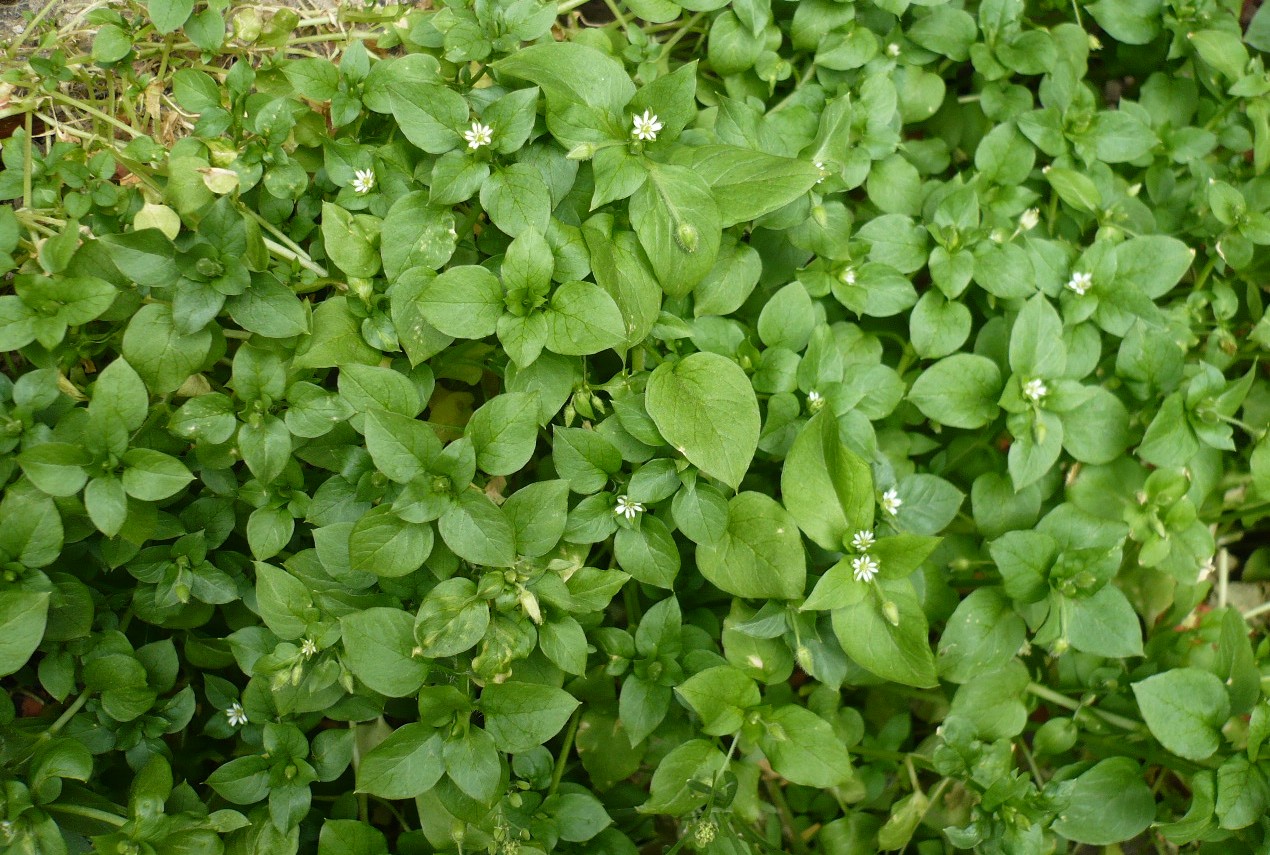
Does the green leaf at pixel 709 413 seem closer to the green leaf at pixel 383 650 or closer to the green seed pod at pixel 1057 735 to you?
the green leaf at pixel 383 650

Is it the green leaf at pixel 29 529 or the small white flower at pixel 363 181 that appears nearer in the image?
the green leaf at pixel 29 529

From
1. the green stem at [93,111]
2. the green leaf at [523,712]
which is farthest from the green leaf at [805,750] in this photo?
the green stem at [93,111]

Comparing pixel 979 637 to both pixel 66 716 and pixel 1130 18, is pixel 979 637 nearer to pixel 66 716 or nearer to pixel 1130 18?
pixel 1130 18

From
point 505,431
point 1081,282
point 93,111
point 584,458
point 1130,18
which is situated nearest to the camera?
point 505,431

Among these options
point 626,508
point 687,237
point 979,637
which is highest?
point 687,237

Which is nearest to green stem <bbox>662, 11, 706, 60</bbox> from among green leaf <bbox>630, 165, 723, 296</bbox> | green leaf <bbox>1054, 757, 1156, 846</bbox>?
green leaf <bbox>630, 165, 723, 296</bbox>

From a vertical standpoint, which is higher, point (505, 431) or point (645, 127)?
point (645, 127)

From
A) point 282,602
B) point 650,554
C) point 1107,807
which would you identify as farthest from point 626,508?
point 1107,807

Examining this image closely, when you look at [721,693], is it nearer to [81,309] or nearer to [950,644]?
[950,644]

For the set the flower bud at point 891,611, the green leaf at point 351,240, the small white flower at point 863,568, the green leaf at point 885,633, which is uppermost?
the green leaf at point 351,240
